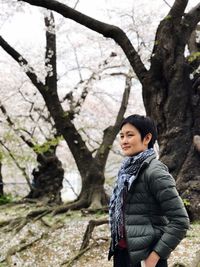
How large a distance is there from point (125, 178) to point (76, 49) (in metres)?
16.4

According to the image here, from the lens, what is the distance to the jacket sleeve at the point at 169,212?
8.61 ft

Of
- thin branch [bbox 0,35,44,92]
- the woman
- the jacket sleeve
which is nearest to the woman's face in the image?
the woman

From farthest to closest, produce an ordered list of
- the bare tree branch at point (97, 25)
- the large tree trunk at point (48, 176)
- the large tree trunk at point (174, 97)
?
the large tree trunk at point (48, 176) < the large tree trunk at point (174, 97) < the bare tree branch at point (97, 25)

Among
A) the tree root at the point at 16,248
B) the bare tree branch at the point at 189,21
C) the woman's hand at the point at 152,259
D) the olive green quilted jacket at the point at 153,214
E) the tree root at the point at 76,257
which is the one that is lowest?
the tree root at the point at 76,257

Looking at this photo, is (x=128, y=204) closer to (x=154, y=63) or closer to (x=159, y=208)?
(x=159, y=208)

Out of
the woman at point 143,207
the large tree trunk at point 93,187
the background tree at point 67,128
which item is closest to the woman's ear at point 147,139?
the woman at point 143,207

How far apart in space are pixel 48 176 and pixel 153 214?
11.8 metres

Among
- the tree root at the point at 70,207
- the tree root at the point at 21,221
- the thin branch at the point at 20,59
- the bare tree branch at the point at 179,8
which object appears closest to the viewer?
the bare tree branch at the point at 179,8

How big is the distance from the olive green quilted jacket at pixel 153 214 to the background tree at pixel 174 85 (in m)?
4.56

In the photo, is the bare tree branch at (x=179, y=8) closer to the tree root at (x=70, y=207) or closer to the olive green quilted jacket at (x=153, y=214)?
the tree root at (x=70, y=207)

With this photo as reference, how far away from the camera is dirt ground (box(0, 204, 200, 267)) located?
618cm

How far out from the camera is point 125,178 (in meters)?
2.81

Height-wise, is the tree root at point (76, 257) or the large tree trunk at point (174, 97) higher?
the large tree trunk at point (174, 97)

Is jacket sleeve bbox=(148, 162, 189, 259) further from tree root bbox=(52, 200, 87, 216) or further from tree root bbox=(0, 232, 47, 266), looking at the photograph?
tree root bbox=(52, 200, 87, 216)
